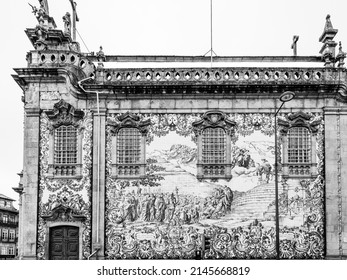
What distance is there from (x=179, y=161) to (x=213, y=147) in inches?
66.0

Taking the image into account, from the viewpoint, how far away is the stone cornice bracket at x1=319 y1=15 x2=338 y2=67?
29109 mm

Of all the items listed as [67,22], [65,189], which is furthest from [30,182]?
[67,22]

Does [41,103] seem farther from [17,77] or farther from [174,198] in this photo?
[174,198]

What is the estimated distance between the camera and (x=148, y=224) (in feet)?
84.2

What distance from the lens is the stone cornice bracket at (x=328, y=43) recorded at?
29109mm

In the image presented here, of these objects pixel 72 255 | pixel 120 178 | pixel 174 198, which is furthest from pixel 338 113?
pixel 72 255

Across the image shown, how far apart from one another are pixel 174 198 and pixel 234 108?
4.98 metres

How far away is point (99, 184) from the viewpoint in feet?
84.9

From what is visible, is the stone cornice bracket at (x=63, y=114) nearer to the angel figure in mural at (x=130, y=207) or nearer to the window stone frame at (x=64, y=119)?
the window stone frame at (x=64, y=119)

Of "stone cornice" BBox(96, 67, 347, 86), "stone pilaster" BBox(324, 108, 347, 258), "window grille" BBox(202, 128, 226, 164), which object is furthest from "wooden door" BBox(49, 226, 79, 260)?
"stone pilaster" BBox(324, 108, 347, 258)

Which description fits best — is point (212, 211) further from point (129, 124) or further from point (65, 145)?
point (65, 145)

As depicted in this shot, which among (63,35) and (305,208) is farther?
(63,35)

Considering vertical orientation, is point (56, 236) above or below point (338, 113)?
below

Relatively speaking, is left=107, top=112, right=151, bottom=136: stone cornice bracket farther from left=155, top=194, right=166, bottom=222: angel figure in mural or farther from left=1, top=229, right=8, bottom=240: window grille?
left=1, top=229, right=8, bottom=240: window grille
